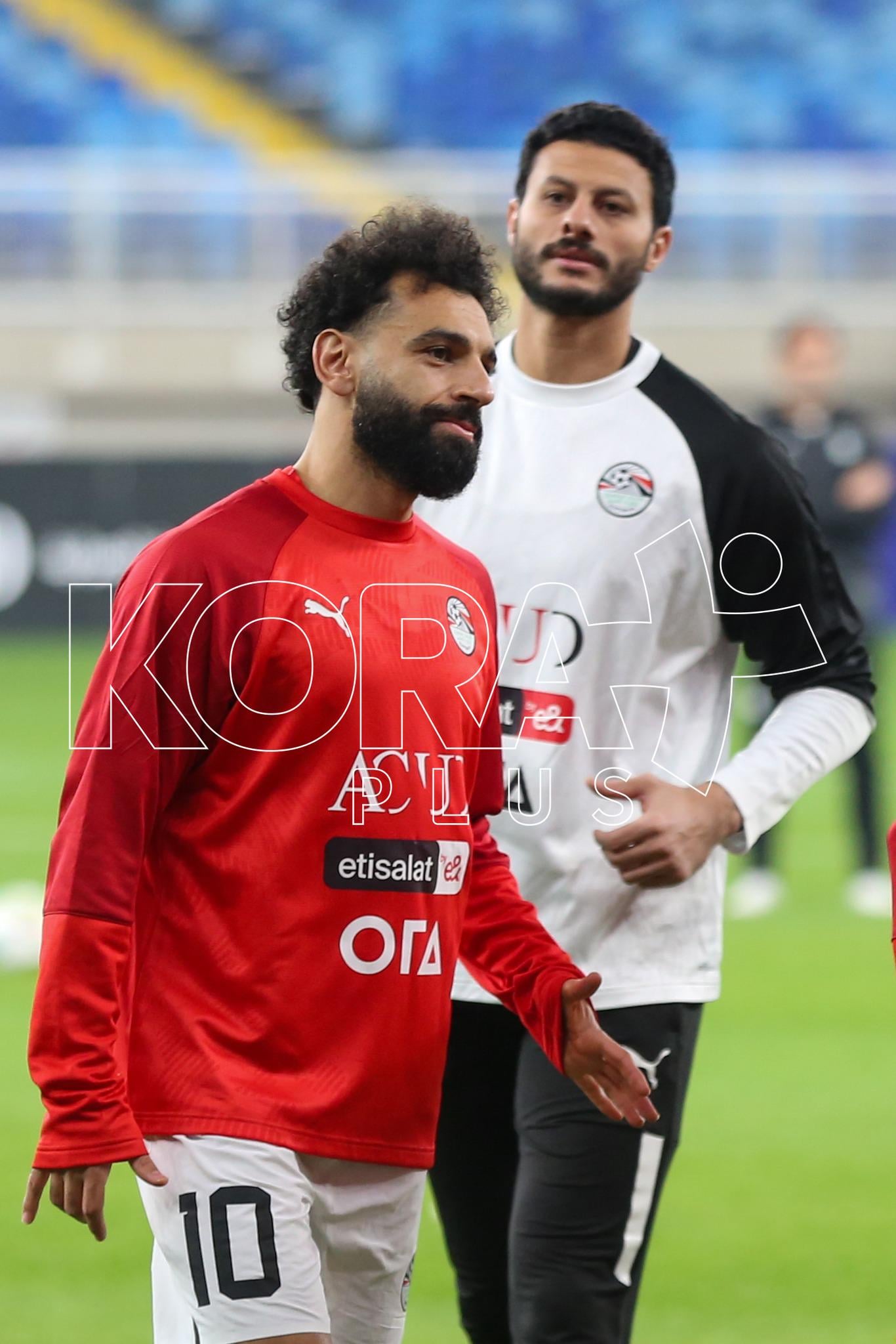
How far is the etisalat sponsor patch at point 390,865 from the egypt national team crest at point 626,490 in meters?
0.85

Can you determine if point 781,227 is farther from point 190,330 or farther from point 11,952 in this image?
point 11,952

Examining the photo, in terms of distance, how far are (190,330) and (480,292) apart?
63.2 ft

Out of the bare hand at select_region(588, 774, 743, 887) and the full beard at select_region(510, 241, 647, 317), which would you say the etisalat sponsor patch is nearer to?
the bare hand at select_region(588, 774, 743, 887)

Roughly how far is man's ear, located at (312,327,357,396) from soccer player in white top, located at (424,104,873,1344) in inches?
26.9

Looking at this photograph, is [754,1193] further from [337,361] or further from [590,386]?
[337,361]

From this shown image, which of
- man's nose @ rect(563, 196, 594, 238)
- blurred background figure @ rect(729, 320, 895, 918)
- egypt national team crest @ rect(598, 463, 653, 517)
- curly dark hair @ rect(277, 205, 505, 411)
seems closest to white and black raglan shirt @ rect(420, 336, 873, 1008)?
egypt national team crest @ rect(598, 463, 653, 517)

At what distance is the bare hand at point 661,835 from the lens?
3072 millimetres

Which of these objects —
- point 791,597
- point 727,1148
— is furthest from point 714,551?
point 727,1148

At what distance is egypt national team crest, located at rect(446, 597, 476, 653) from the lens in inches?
114

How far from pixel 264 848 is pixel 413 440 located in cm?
59

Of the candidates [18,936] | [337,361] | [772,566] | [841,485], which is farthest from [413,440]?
[841,485]

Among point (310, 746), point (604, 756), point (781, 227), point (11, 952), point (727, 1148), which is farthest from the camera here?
point (781, 227)

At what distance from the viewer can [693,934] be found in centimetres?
337

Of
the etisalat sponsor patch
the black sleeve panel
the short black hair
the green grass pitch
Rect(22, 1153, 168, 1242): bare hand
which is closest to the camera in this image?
Rect(22, 1153, 168, 1242): bare hand
